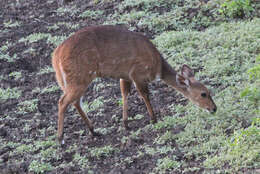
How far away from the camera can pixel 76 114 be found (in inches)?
289

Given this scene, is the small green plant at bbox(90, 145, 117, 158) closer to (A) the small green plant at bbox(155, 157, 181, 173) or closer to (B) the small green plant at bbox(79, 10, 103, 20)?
(A) the small green plant at bbox(155, 157, 181, 173)

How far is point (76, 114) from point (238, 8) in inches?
167

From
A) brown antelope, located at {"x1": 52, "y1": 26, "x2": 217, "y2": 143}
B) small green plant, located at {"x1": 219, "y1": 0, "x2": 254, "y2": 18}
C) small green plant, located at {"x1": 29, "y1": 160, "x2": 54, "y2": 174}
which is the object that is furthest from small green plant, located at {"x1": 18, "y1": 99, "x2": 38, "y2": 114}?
small green plant, located at {"x1": 219, "y1": 0, "x2": 254, "y2": 18}

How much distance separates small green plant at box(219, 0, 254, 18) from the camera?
375 inches

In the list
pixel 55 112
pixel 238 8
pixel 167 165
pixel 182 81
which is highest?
pixel 238 8

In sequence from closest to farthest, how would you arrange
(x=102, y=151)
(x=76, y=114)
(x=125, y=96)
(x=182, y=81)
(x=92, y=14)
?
(x=102, y=151) → (x=182, y=81) → (x=125, y=96) → (x=76, y=114) → (x=92, y=14)

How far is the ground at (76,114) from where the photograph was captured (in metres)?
5.82

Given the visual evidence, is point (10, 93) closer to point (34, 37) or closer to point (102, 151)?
point (34, 37)

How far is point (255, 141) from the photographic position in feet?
17.3

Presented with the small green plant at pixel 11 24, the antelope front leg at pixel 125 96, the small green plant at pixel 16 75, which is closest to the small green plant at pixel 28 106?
the small green plant at pixel 16 75

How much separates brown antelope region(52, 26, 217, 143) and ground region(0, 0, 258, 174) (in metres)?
0.30

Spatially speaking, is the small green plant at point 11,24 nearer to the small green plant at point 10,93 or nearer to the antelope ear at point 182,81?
the small green plant at point 10,93

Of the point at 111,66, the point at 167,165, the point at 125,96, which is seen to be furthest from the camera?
the point at 125,96

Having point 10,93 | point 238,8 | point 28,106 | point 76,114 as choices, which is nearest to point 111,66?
point 76,114
